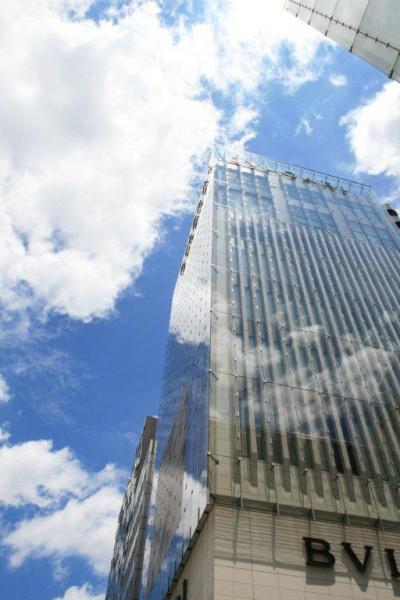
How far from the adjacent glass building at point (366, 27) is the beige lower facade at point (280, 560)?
16887mm

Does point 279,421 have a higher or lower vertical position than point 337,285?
lower

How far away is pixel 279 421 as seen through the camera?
857 inches

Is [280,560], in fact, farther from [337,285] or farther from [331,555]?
[337,285]

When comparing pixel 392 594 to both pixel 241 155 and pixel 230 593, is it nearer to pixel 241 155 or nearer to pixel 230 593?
pixel 230 593

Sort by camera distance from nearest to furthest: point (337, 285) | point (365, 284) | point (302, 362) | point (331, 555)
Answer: point (331, 555)
point (302, 362)
point (337, 285)
point (365, 284)

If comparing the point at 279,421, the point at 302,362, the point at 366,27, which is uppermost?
the point at 302,362

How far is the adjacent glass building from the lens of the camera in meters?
13.2

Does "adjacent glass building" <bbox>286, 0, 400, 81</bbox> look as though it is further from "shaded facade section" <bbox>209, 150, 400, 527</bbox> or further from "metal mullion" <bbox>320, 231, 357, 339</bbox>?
"metal mullion" <bbox>320, 231, 357, 339</bbox>

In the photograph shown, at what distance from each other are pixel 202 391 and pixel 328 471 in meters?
→ 7.34

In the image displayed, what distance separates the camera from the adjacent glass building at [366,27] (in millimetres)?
13195

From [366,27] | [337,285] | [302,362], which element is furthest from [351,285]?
[366,27]

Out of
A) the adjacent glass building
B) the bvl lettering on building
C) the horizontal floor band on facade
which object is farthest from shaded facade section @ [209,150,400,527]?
the adjacent glass building

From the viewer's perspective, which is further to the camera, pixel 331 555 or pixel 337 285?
pixel 337 285

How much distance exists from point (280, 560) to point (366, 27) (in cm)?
1921
